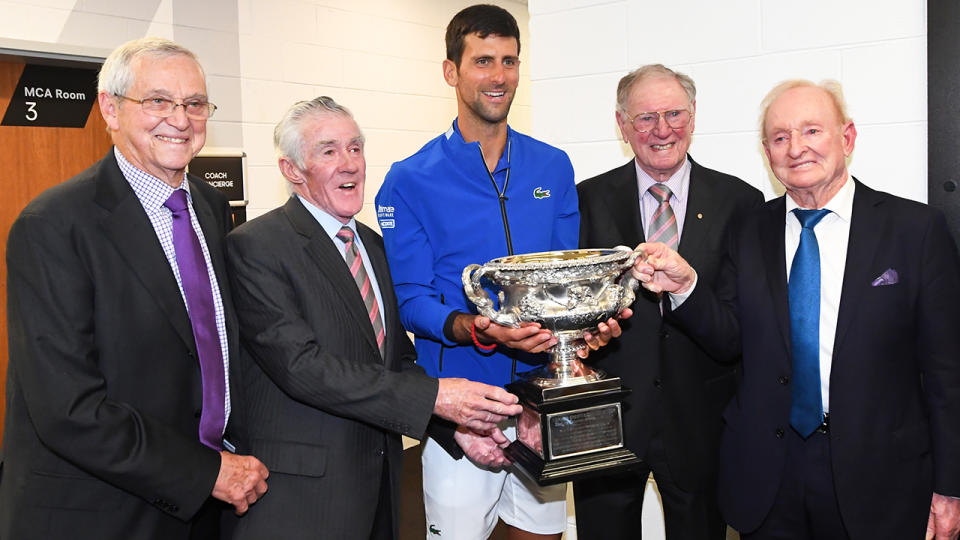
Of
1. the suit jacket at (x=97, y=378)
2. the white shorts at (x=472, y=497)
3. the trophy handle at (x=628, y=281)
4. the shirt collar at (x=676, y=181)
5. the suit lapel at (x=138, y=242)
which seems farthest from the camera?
the shirt collar at (x=676, y=181)

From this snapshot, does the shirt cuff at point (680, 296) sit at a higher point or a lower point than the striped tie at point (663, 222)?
lower

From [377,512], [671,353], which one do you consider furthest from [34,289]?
[671,353]

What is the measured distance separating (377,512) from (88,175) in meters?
1.10

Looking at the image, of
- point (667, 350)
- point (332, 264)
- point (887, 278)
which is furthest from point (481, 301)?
point (887, 278)

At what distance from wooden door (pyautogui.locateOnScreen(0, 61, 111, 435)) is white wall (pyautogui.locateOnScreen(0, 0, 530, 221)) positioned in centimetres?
41

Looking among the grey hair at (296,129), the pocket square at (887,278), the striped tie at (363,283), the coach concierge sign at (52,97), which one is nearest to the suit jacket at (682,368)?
the pocket square at (887,278)

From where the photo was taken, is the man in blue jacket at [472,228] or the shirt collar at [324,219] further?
the man in blue jacket at [472,228]

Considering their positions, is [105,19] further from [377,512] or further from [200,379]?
[377,512]

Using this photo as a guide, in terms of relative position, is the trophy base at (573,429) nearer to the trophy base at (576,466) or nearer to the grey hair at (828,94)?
the trophy base at (576,466)

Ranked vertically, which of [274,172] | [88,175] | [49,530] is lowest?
[49,530]

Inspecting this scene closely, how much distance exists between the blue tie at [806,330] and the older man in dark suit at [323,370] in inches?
28.1

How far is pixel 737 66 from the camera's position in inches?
110

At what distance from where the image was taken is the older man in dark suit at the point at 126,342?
161 cm

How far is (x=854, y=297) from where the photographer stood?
1861 millimetres
